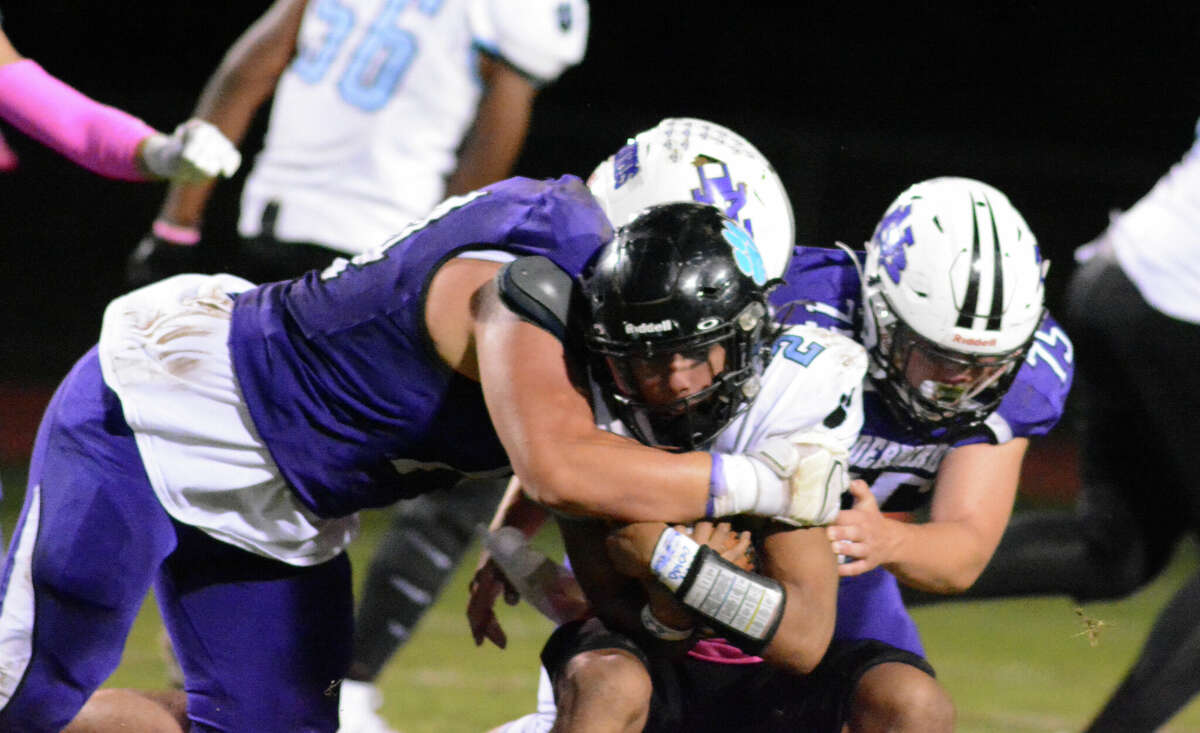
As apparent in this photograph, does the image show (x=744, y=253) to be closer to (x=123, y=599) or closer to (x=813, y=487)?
(x=813, y=487)

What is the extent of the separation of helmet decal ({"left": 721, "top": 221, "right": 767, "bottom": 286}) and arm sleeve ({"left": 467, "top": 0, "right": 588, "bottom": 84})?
1.55 meters

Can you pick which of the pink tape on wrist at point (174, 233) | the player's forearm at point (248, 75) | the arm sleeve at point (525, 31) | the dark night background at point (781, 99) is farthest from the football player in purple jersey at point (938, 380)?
the dark night background at point (781, 99)

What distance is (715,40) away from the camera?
37.9 ft

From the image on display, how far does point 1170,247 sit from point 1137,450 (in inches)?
20.0

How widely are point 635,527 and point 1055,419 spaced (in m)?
0.99

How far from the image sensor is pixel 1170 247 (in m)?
3.63

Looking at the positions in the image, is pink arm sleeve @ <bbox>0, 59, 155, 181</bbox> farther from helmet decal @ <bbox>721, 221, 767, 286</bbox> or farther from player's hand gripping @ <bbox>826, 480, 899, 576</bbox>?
player's hand gripping @ <bbox>826, 480, 899, 576</bbox>

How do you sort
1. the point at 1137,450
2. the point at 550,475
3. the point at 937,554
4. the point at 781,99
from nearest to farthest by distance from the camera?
the point at 550,475 < the point at 937,554 < the point at 1137,450 < the point at 781,99

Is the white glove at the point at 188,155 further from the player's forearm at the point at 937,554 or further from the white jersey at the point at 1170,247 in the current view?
the white jersey at the point at 1170,247

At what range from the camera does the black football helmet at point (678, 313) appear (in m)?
2.29

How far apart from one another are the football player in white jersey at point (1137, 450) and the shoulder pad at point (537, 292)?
1.81m

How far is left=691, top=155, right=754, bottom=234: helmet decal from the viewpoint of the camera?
273 cm

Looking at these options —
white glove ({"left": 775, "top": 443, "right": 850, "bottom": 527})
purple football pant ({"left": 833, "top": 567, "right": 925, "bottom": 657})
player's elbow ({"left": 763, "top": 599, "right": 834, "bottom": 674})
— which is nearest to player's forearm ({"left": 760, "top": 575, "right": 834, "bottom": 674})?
player's elbow ({"left": 763, "top": 599, "right": 834, "bottom": 674})

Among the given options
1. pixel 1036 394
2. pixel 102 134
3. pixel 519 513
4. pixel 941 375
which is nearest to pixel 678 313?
pixel 941 375
